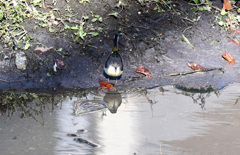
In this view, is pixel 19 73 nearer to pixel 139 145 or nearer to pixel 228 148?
pixel 139 145

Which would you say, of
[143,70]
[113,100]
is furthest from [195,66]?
[113,100]

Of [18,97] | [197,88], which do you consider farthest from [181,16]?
[18,97]

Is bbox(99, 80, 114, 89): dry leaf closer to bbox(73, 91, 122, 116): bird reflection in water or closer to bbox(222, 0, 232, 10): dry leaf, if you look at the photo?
bbox(73, 91, 122, 116): bird reflection in water

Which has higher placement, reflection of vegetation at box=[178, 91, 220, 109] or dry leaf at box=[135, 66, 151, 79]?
dry leaf at box=[135, 66, 151, 79]

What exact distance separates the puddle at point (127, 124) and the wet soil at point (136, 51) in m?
0.41

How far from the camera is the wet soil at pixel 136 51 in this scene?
5398 mm

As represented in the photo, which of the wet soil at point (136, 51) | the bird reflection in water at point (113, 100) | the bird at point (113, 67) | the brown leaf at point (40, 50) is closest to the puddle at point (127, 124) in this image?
the bird reflection in water at point (113, 100)

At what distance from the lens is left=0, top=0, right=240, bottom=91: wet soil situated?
5.40 metres

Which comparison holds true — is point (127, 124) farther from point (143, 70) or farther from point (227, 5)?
point (227, 5)

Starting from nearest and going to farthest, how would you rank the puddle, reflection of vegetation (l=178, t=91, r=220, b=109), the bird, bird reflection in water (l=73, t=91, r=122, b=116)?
the puddle
bird reflection in water (l=73, t=91, r=122, b=116)
reflection of vegetation (l=178, t=91, r=220, b=109)
the bird

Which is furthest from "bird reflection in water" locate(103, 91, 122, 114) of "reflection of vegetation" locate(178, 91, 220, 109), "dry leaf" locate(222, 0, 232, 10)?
"dry leaf" locate(222, 0, 232, 10)

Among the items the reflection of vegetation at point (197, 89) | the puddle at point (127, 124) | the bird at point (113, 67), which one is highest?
the bird at point (113, 67)

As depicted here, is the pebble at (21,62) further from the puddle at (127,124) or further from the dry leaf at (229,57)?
the dry leaf at (229,57)

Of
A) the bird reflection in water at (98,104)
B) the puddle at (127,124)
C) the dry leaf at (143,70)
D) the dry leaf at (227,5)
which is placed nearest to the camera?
the puddle at (127,124)
